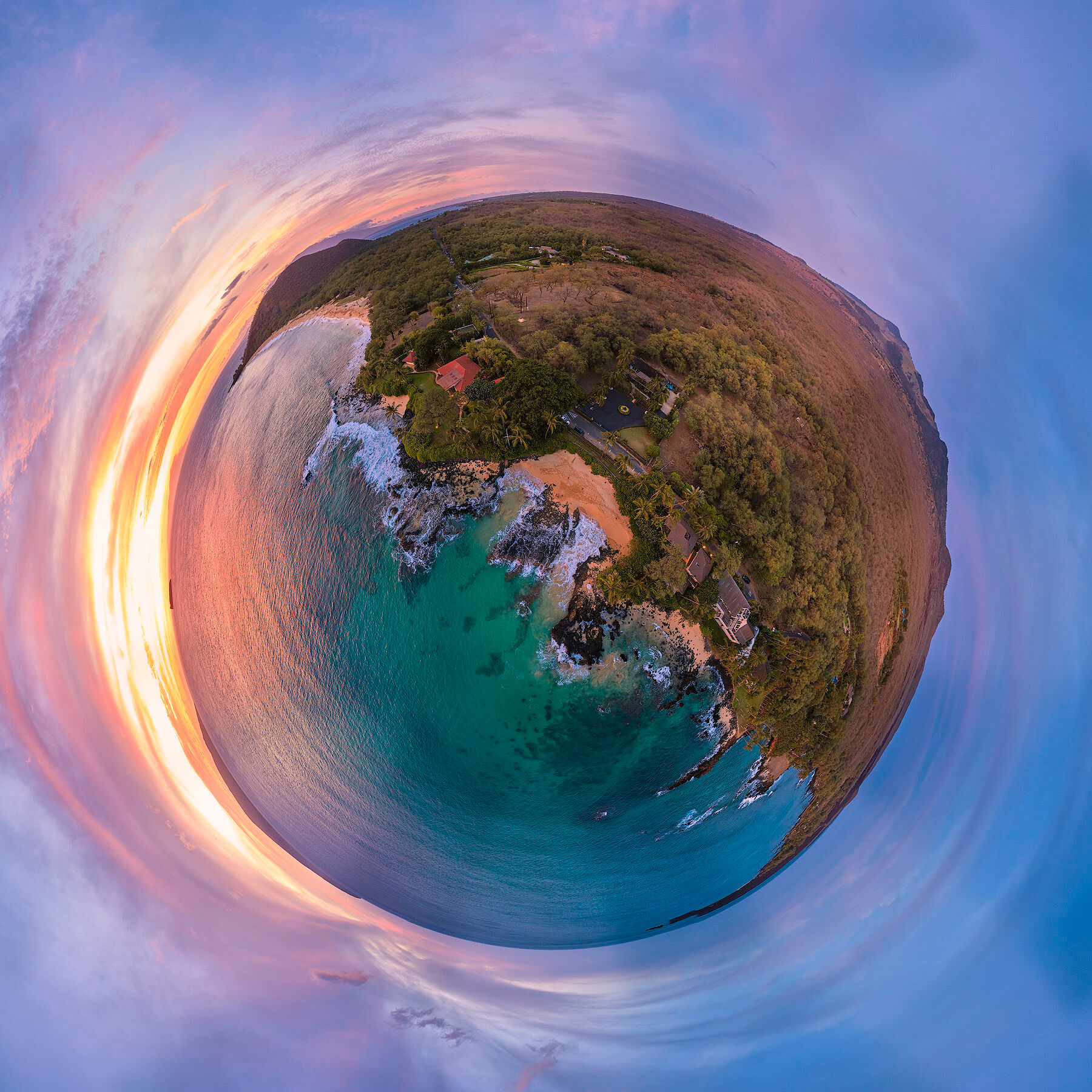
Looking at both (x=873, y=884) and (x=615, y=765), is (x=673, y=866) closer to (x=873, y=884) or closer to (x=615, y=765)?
(x=615, y=765)

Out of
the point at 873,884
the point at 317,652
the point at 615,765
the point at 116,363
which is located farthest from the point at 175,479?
the point at 873,884

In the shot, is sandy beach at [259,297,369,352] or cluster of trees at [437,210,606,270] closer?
sandy beach at [259,297,369,352]

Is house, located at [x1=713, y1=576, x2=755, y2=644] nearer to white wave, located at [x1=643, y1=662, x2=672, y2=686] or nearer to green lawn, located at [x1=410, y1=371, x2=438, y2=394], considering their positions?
white wave, located at [x1=643, y1=662, x2=672, y2=686]

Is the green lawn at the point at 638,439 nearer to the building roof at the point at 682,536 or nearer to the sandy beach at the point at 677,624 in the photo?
the building roof at the point at 682,536

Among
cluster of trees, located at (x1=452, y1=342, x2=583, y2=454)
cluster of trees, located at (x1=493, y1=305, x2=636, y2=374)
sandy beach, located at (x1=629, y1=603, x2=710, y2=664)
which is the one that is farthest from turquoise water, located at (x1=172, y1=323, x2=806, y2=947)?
cluster of trees, located at (x1=493, y1=305, x2=636, y2=374)

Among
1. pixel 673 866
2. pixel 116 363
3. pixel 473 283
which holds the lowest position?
pixel 673 866

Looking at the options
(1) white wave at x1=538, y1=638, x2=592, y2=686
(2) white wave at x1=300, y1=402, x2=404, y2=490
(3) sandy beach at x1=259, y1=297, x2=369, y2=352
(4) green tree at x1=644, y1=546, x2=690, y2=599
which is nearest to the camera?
(4) green tree at x1=644, y1=546, x2=690, y2=599
